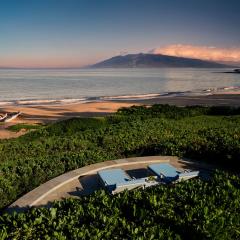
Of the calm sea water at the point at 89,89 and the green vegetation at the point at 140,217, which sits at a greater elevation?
the green vegetation at the point at 140,217

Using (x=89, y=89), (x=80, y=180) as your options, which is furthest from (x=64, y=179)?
(x=89, y=89)

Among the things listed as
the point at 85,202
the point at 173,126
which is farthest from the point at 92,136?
the point at 85,202

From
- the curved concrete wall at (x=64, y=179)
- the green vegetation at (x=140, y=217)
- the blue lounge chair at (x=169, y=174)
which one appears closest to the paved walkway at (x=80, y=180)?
the curved concrete wall at (x=64, y=179)

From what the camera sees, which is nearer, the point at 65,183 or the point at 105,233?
the point at 105,233

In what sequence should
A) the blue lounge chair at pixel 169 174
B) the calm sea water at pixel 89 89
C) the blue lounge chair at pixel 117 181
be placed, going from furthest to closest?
the calm sea water at pixel 89 89 < the blue lounge chair at pixel 169 174 < the blue lounge chair at pixel 117 181

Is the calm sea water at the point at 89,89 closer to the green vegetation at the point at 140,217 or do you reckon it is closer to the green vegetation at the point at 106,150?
the green vegetation at the point at 106,150

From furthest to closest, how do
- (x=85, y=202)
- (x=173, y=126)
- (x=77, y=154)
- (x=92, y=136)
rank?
1. (x=173, y=126)
2. (x=92, y=136)
3. (x=77, y=154)
4. (x=85, y=202)

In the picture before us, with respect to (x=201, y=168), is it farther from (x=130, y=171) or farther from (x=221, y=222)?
(x=221, y=222)
